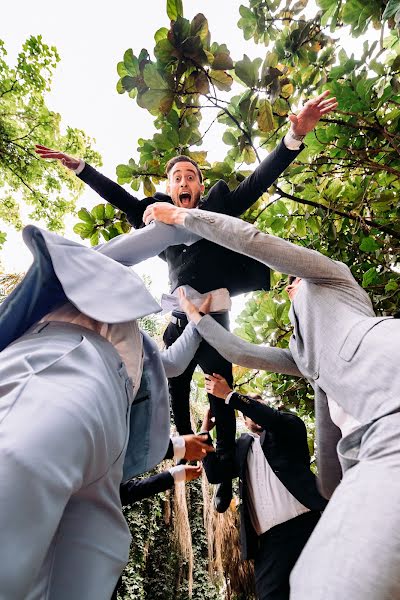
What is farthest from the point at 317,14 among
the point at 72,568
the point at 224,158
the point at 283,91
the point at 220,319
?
the point at 72,568

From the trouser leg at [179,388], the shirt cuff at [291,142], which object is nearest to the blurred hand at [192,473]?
the trouser leg at [179,388]

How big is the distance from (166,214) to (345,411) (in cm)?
108

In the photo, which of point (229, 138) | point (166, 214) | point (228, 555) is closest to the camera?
point (166, 214)

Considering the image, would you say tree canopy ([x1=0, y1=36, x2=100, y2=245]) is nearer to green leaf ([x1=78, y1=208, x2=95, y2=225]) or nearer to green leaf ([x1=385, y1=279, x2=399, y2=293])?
green leaf ([x1=78, y1=208, x2=95, y2=225])

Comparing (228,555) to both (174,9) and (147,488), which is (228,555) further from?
(174,9)

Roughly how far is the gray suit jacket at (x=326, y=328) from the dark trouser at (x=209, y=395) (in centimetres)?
83

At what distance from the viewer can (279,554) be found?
1976mm

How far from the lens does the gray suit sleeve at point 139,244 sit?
1.41 metres

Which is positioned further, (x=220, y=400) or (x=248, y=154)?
(x=248, y=154)

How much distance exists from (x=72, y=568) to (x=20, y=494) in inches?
13.3

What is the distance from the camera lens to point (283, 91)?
2412 mm

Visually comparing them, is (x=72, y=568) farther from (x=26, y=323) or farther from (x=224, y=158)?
(x=224, y=158)

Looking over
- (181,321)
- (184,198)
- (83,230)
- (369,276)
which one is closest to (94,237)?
(83,230)

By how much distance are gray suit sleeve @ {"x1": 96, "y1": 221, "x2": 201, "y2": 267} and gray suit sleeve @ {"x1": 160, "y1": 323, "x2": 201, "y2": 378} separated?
0.55 metres
